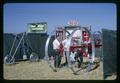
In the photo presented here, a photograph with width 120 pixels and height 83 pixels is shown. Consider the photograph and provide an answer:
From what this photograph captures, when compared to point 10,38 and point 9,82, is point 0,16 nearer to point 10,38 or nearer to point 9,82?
point 10,38

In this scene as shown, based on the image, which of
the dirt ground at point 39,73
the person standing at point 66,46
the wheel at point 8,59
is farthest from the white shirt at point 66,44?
the wheel at point 8,59

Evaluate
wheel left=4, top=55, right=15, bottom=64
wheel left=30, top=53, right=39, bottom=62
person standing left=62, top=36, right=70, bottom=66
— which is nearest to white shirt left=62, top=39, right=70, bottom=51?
person standing left=62, top=36, right=70, bottom=66

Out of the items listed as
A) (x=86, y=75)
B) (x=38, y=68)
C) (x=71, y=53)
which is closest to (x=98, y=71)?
(x=86, y=75)

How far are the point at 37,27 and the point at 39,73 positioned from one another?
500mm

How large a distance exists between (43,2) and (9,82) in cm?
90

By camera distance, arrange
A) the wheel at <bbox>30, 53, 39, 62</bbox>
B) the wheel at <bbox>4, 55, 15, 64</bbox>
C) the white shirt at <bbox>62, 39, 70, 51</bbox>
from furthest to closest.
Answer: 1. the white shirt at <bbox>62, 39, 70, 51</bbox>
2. the wheel at <bbox>30, 53, 39, 62</bbox>
3. the wheel at <bbox>4, 55, 15, 64</bbox>

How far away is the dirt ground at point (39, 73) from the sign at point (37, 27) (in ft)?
1.15

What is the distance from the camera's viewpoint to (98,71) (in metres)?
3.20

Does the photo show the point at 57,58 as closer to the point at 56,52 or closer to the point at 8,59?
the point at 56,52

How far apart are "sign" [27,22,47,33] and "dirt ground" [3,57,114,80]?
0.35 meters

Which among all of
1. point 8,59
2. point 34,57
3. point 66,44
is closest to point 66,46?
point 66,44

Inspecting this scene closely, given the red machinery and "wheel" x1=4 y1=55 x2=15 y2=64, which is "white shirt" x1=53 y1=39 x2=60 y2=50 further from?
"wheel" x1=4 y1=55 x2=15 y2=64

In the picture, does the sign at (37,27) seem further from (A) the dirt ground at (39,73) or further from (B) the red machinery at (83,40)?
(A) the dirt ground at (39,73)

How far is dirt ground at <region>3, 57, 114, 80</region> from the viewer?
301 centimetres
